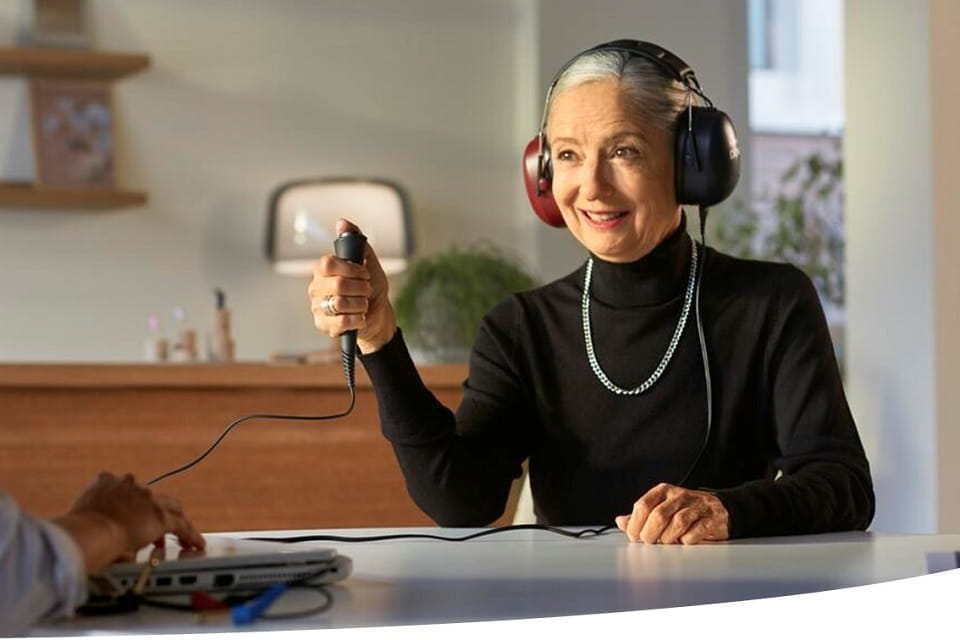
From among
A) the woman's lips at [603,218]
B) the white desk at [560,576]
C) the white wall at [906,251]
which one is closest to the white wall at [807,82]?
the white wall at [906,251]

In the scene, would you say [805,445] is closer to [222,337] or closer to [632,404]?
[632,404]

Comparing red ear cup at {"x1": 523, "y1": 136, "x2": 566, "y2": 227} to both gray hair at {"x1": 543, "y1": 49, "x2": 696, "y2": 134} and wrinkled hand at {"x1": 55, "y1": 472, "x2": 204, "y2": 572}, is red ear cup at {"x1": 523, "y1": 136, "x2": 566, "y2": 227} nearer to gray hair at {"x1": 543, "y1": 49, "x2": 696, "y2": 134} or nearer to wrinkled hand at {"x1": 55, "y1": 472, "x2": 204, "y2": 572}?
gray hair at {"x1": 543, "y1": 49, "x2": 696, "y2": 134}

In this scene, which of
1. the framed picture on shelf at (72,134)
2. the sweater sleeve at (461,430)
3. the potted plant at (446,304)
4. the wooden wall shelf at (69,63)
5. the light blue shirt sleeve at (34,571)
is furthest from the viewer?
the framed picture on shelf at (72,134)

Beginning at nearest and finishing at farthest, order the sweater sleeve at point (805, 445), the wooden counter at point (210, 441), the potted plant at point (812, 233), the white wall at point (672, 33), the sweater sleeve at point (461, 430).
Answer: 1. the sweater sleeve at point (805, 445)
2. the sweater sleeve at point (461, 430)
3. the wooden counter at point (210, 441)
4. the potted plant at point (812, 233)
5. the white wall at point (672, 33)

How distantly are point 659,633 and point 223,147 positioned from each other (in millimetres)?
4077

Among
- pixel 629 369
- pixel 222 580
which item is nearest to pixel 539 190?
pixel 629 369

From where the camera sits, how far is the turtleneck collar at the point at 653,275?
5.40 feet

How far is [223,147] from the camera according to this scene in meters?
4.72

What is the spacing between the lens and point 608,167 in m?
1.56

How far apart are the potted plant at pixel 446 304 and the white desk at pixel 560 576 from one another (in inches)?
86.6

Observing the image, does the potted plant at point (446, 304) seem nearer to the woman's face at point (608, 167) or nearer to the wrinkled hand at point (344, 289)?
the woman's face at point (608, 167)

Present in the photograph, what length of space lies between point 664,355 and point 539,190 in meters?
0.22

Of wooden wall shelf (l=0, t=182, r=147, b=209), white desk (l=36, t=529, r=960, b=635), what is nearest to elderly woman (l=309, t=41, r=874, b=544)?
white desk (l=36, t=529, r=960, b=635)

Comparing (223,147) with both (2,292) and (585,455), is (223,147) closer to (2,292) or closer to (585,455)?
(2,292)
